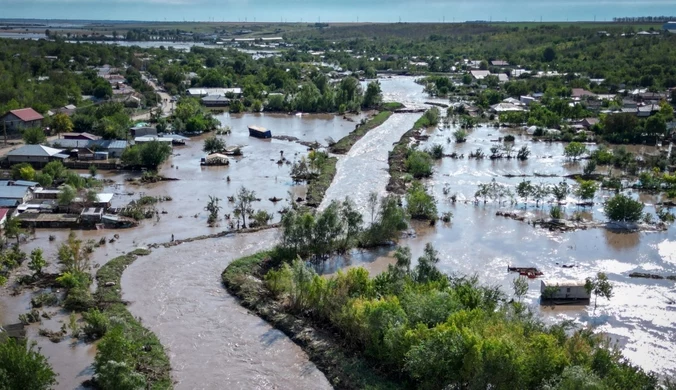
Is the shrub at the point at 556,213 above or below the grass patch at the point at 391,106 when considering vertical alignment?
below

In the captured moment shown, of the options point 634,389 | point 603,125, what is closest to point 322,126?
point 603,125

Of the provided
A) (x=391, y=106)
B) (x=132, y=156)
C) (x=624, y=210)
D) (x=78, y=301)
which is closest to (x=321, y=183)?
(x=132, y=156)

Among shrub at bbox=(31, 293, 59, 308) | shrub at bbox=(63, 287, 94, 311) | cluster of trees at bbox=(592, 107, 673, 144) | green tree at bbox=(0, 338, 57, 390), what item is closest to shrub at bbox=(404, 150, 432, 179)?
cluster of trees at bbox=(592, 107, 673, 144)

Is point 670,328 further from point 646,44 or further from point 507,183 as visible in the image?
point 646,44

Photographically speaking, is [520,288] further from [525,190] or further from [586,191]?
[586,191]

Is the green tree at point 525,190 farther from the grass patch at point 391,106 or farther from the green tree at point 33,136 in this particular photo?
the green tree at point 33,136

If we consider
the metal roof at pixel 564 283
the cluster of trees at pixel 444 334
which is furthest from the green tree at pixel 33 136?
the metal roof at pixel 564 283
